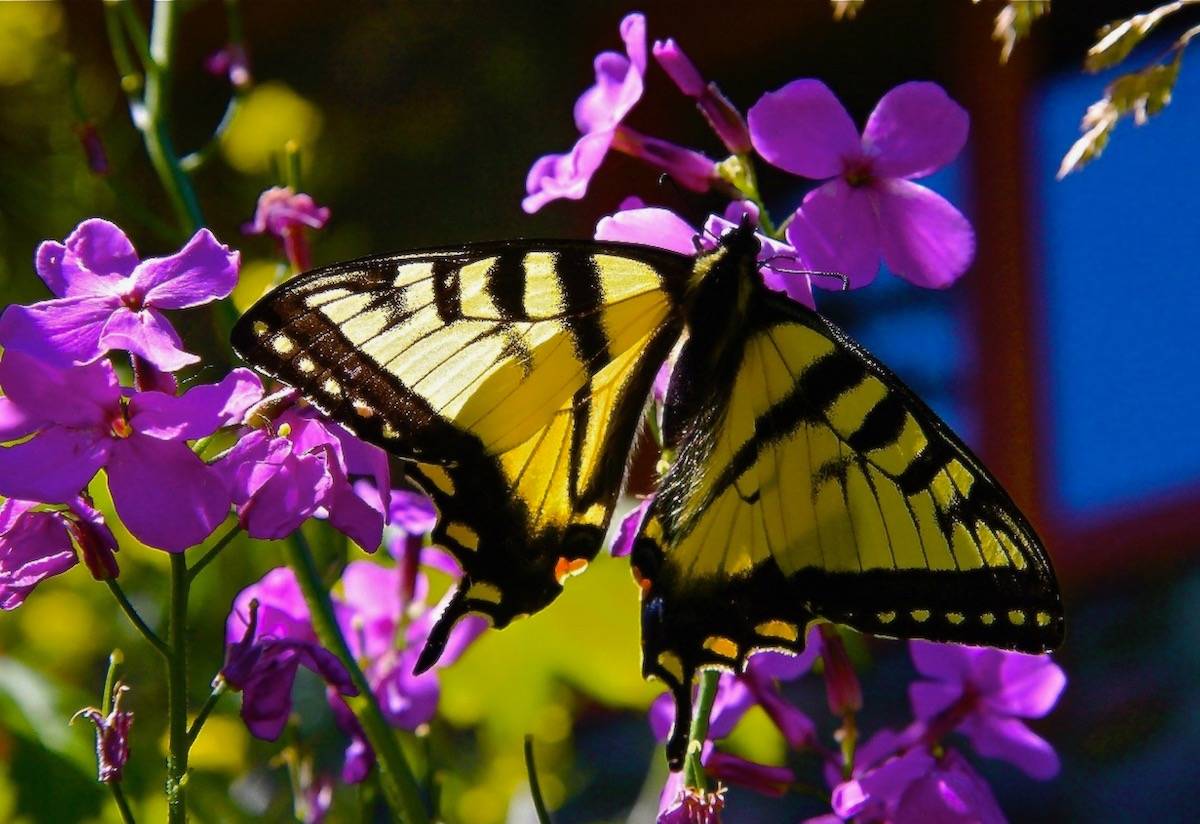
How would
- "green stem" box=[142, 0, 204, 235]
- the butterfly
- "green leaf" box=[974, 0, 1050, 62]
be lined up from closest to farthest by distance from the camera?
"green leaf" box=[974, 0, 1050, 62] → the butterfly → "green stem" box=[142, 0, 204, 235]

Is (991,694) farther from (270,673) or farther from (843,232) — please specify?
(270,673)

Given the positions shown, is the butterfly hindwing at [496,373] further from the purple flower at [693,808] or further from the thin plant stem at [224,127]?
the thin plant stem at [224,127]

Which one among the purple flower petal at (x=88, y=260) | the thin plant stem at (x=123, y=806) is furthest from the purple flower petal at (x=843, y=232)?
the thin plant stem at (x=123, y=806)

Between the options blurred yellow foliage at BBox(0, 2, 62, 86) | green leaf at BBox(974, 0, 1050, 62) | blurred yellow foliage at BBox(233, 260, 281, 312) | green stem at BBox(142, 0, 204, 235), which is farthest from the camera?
blurred yellow foliage at BBox(0, 2, 62, 86)

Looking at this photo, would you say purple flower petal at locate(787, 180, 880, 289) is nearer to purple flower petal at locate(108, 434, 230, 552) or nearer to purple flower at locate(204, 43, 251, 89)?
purple flower petal at locate(108, 434, 230, 552)

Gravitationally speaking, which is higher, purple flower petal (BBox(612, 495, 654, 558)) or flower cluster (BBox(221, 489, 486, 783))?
purple flower petal (BBox(612, 495, 654, 558))

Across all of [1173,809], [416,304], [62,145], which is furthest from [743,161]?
[1173,809]

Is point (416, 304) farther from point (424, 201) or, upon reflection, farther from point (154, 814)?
point (424, 201)

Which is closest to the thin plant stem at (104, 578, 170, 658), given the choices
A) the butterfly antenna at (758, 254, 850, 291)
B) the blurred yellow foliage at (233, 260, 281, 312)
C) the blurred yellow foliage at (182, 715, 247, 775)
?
the butterfly antenna at (758, 254, 850, 291)
